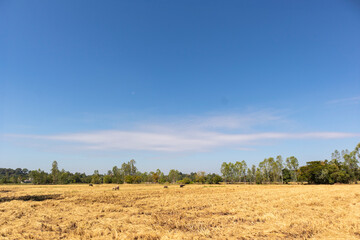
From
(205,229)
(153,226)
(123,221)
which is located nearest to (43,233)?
(123,221)

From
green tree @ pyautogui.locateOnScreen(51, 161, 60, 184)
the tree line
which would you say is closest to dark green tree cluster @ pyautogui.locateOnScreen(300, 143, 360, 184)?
the tree line

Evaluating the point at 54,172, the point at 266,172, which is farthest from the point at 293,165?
the point at 54,172

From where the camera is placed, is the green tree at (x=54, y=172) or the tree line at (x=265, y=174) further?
the green tree at (x=54, y=172)

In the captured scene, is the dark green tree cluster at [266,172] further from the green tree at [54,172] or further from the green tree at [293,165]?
the green tree at [54,172]

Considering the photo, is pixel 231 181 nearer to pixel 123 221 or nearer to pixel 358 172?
pixel 358 172

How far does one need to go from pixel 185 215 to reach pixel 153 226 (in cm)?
407

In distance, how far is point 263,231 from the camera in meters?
10.8

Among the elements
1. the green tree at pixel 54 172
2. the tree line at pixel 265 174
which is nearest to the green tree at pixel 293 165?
the tree line at pixel 265 174

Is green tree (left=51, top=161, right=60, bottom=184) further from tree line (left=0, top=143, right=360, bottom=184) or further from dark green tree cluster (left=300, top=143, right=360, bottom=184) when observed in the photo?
dark green tree cluster (left=300, top=143, right=360, bottom=184)

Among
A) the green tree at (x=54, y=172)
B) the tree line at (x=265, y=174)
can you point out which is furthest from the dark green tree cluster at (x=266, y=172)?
the green tree at (x=54, y=172)

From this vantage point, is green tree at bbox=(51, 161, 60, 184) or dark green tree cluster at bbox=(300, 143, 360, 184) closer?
dark green tree cluster at bbox=(300, 143, 360, 184)

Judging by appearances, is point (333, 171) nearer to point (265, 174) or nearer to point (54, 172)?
point (265, 174)

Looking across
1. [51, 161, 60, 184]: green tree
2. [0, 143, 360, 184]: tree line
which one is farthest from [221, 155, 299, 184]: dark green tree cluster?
[51, 161, 60, 184]: green tree

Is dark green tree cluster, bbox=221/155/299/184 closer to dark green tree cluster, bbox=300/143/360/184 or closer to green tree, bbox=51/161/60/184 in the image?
dark green tree cluster, bbox=300/143/360/184
